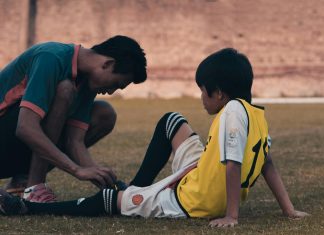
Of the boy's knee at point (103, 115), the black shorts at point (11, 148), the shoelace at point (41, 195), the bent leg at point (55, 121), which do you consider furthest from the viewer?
the boy's knee at point (103, 115)

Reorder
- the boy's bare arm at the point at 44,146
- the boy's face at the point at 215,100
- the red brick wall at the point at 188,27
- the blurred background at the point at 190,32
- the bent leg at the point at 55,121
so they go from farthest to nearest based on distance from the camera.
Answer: the red brick wall at the point at 188,27 < the blurred background at the point at 190,32 < the bent leg at the point at 55,121 < the boy's bare arm at the point at 44,146 < the boy's face at the point at 215,100

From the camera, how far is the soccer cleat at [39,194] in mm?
4535

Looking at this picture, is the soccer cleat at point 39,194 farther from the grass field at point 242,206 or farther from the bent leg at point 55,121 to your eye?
the grass field at point 242,206

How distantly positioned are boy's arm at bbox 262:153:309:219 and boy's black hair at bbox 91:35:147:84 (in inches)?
32.2

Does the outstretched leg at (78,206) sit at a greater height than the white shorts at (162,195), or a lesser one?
lesser

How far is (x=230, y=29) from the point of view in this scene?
1039 inches

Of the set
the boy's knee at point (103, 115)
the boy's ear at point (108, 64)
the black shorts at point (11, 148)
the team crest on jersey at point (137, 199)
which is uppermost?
the boy's ear at point (108, 64)

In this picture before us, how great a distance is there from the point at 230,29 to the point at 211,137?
22625 millimetres

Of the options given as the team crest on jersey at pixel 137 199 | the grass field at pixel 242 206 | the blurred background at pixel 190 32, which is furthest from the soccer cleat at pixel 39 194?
the blurred background at pixel 190 32

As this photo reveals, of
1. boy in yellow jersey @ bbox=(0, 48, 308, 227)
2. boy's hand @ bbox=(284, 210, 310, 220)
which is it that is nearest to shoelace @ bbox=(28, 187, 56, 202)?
boy in yellow jersey @ bbox=(0, 48, 308, 227)

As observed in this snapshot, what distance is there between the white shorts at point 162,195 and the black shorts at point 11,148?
81cm

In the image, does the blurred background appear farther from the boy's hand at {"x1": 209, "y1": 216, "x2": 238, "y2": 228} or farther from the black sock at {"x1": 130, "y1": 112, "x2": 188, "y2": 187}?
the boy's hand at {"x1": 209, "y1": 216, "x2": 238, "y2": 228}

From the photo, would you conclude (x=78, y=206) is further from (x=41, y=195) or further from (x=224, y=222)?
(x=224, y=222)

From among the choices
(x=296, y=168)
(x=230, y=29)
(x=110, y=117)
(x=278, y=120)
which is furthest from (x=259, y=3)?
(x=110, y=117)
